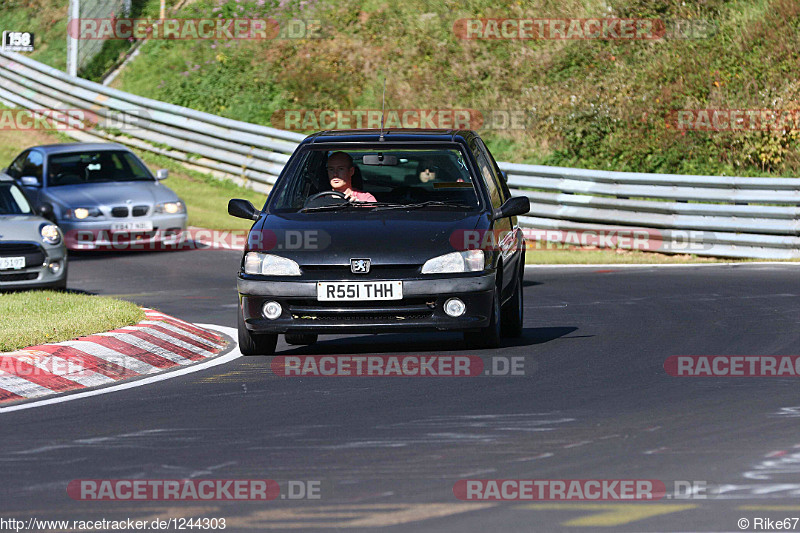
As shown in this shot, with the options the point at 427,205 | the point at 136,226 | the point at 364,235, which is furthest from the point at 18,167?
the point at 364,235

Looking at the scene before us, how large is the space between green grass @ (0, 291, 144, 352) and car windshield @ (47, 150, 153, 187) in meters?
6.82

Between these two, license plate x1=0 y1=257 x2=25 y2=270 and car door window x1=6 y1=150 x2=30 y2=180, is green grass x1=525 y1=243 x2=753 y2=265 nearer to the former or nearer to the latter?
license plate x1=0 y1=257 x2=25 y2=270

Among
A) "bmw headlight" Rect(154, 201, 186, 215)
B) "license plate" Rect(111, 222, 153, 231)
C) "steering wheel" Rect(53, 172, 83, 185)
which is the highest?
"steering wheel" Rect(53, 172, 83, 185)

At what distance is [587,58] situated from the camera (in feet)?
88.1

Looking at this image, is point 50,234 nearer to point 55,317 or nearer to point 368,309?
point 55,317

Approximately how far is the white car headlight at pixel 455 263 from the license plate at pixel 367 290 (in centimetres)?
24

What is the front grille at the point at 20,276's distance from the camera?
1551 cm

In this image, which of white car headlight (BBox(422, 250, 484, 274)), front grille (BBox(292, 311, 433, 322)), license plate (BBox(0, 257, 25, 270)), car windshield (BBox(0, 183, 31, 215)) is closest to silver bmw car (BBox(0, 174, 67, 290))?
license plate (BBox(0, 257, 25, 270))

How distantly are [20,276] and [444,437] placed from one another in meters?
9.64

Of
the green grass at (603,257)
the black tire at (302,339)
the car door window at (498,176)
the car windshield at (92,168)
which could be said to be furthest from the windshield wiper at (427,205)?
the car windshield at (92,168)

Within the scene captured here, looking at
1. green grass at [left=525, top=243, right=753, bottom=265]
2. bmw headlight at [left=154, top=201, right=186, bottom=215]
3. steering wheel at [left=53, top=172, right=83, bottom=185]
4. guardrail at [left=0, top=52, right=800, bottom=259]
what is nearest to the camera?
guardrail at [left=0, top=52, right=800, bottom=259]

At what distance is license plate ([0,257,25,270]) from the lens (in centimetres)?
1548

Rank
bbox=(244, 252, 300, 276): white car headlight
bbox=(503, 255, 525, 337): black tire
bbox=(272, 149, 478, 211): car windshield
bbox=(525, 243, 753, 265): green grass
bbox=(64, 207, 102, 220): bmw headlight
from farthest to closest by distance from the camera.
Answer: bbox=(64, 207, 102, 220): bmw headlight < bbox=(525, 243, 753, 265): green grass < bbox=(503, 255, 525, 337): black tire < bbox=(272, 149, 478, 211): car windshield < bbox=(244, 252, 300, 276): white car headlight

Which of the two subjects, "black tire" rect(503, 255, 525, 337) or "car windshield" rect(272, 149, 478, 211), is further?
"black tire" rect(503, 255, 525, 337)
